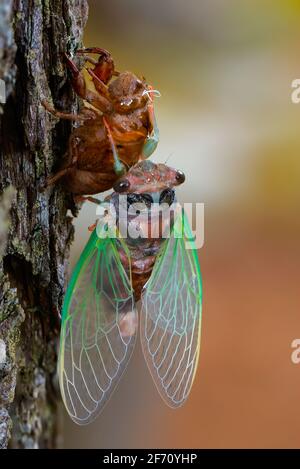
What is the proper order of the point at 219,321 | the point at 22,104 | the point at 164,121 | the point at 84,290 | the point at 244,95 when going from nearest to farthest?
the point at 22,104 < the point at 84,290 < the point at 219,321 < the point at 164,121 < the point at 244,95

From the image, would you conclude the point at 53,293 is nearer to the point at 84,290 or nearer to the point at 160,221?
the point at 84,290

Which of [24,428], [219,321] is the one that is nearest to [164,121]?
[219,321]

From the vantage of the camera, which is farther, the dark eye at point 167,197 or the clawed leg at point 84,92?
the dark eye at point 167,197

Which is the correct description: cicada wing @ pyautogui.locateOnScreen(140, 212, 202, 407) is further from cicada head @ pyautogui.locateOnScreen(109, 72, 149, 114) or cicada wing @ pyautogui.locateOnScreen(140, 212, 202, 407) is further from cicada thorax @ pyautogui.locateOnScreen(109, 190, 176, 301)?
cicada head @ pyautogui.locateOnScreen(109, 72, 149, 114)

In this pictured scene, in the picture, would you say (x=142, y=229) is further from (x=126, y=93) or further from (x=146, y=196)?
(x=126, y=93)

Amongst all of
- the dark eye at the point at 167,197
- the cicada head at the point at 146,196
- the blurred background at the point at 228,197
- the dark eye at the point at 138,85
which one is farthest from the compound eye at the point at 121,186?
the blurred background at the point at 228,197

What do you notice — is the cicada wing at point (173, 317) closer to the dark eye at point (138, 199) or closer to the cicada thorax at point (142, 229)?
the cicada thorax at point (142, 229)

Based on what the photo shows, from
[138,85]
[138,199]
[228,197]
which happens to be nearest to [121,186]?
[138,199]
